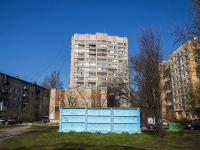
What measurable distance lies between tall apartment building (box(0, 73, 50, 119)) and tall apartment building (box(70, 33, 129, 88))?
704 inches

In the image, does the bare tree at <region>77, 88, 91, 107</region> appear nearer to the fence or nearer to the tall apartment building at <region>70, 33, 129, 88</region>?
the tall apartment building at <region>70, 33, 129, 88</region>

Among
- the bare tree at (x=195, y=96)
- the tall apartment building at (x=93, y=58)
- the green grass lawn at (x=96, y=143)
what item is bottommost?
the green grass lawn at (x=96, y=143)

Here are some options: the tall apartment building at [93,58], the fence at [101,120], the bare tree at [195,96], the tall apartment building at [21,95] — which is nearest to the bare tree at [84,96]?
the tall apartment building at [21,95]

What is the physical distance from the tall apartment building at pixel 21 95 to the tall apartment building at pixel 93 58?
17.9m

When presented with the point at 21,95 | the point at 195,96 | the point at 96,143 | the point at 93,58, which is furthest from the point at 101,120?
the point at 93,58

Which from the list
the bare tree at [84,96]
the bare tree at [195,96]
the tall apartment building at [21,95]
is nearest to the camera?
the bare tree at [195,96]

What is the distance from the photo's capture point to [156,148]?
1089cm

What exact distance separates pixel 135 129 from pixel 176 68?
6076 cm

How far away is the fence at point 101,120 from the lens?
705 inches

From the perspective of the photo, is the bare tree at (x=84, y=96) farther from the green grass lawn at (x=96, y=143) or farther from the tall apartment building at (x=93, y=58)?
the green grass lawn at (x=96, y=143)

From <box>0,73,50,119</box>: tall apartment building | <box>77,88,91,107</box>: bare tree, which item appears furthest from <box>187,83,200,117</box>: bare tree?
<box>0,73,50,119</box>: tall apartment building

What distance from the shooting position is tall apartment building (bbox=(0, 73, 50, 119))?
69.8 meters

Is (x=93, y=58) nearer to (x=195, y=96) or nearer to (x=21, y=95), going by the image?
(x=21, y=95)

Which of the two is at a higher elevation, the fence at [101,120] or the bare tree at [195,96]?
the bare tree at [195,96]
